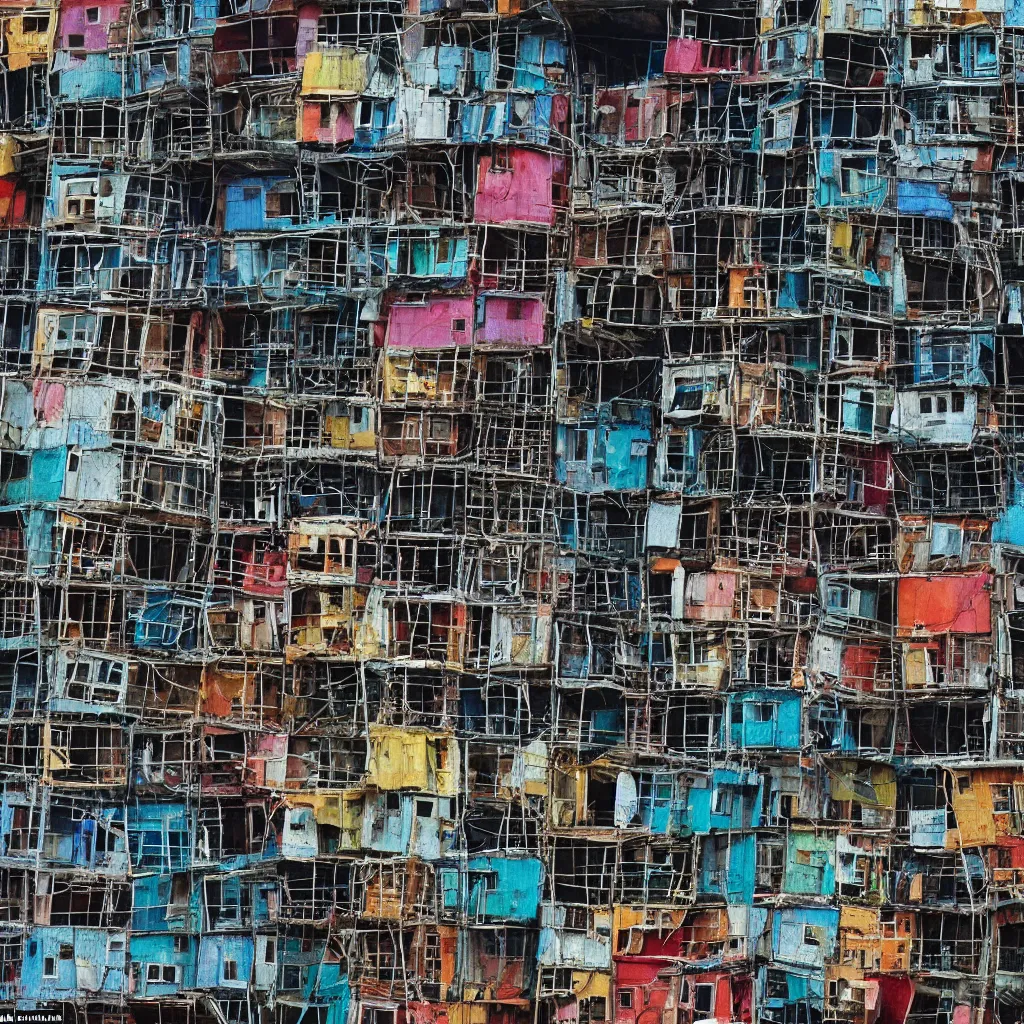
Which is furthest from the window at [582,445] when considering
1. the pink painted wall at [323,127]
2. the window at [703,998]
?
the window at [703,998]

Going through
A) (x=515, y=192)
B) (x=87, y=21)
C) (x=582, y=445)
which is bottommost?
(x=582, y=445)

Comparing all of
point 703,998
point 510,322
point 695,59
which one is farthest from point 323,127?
point 703,998

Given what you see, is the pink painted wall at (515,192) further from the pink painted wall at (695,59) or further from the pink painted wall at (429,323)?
the pink painted wall at (695,59)

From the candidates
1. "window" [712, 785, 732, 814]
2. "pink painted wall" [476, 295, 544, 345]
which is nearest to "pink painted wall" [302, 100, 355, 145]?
"pink painted wall" [476, 295, 544, 345]

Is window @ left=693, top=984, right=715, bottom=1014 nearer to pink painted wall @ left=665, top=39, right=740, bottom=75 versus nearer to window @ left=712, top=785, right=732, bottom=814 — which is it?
window @ left=712, top=785, right=732, bottom=814

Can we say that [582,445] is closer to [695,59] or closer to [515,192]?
[515,192]

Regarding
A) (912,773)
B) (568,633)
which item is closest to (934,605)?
(912,773)
